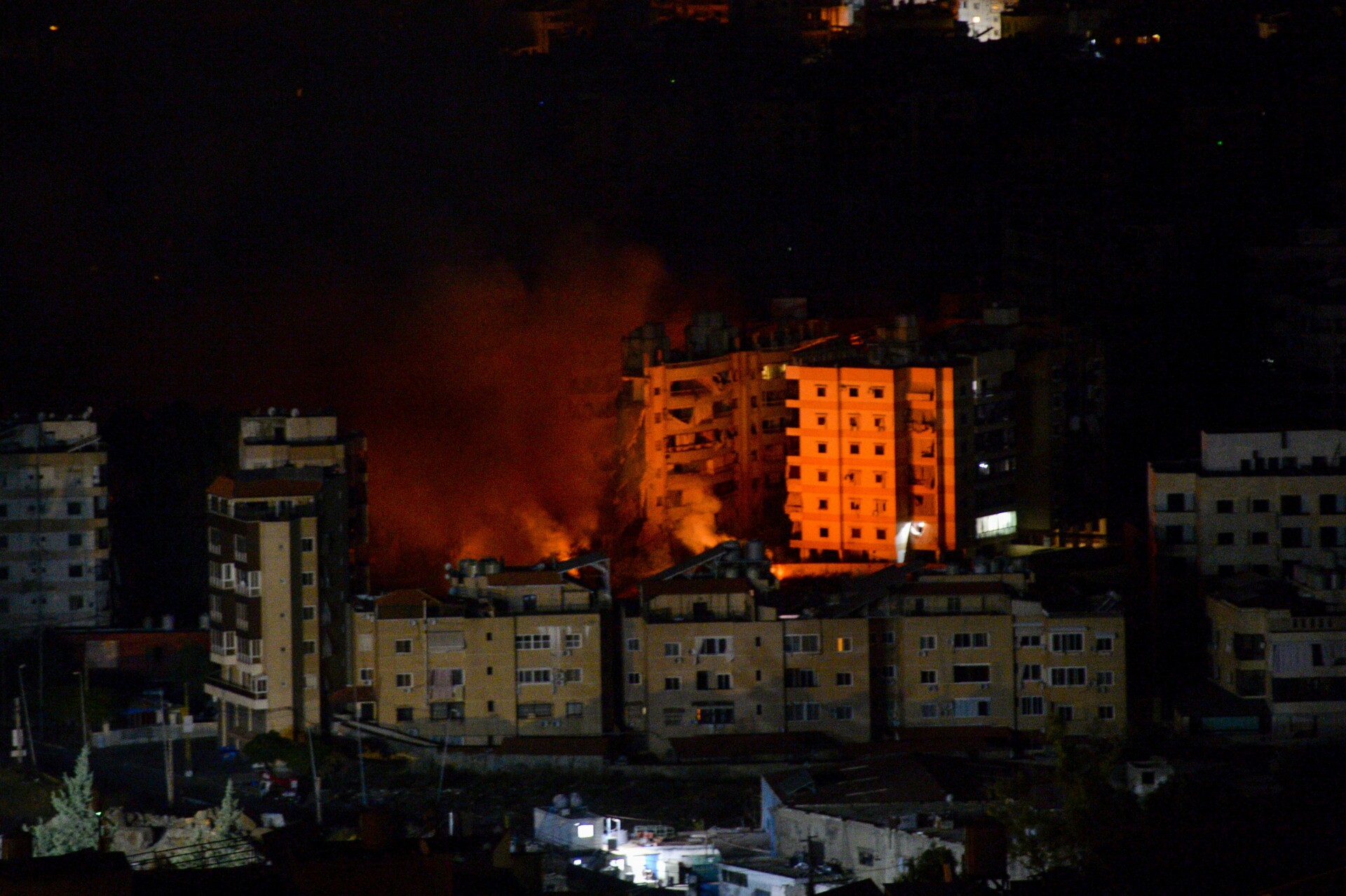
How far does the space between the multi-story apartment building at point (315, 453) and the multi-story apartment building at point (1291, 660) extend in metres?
6.70

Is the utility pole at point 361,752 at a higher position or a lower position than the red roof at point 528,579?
lower

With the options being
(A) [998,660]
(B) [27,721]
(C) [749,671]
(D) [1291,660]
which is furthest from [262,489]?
(D) [1291,660]

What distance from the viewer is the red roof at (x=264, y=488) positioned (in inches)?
837

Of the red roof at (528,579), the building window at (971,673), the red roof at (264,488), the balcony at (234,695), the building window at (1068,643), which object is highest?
the red roof at (264,488)

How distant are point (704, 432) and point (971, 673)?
20.5ft

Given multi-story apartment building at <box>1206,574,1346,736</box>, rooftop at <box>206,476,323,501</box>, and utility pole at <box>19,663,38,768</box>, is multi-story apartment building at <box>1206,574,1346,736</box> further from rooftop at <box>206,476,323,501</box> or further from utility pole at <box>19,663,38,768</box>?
utility pole at <box>19,663,38,768</box>

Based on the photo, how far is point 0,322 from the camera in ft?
104

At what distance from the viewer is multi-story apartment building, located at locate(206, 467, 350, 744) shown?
20875 millimetres

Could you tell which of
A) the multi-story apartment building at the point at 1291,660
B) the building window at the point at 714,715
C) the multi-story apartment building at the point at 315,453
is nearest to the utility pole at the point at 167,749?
the multi-story apartment building at the point at 315,453

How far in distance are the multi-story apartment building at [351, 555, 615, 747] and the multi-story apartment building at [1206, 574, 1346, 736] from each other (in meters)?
4.49

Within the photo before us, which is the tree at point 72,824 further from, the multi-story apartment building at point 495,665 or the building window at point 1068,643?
the building window at point 1068,643

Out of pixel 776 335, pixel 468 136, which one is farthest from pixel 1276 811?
pixel 468 136

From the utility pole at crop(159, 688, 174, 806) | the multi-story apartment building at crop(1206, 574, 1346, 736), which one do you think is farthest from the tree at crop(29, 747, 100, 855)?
the multi-story apartment building at crop(1206, 574, 1346, 736)

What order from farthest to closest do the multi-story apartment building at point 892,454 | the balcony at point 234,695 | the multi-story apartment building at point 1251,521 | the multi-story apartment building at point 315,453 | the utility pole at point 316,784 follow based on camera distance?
the multi-story apartment building at point 892,454, the multi-story apartment building at point 315,453, the multi-story apartment building at point 1251,521, the balcony at point 234,695, the utility pole at point 316,784
